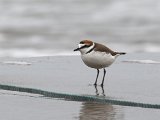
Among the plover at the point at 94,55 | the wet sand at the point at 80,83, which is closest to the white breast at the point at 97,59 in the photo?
the plover at the point at 94,55

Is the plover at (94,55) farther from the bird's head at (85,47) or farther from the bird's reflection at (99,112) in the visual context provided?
the bird's reflection at (99,112)

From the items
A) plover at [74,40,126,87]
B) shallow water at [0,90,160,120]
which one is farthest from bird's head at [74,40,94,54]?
shallow water at [0,90,160,120]

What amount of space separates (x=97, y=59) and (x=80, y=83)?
471mm

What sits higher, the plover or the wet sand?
the plover

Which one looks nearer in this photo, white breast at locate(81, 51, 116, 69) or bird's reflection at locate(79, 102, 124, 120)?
bird's reflection at locate(79, 102, 124, 120)

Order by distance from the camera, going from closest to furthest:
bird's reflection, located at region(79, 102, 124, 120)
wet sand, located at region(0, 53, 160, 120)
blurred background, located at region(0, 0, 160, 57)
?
bird's reflection, located at region(79, 102, 124, 120), wet sand, located at region(0, 53, 160, 120), blurred background, located at region(0, 0, 160, 57)

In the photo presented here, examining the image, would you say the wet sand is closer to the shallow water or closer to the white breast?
the shallow water

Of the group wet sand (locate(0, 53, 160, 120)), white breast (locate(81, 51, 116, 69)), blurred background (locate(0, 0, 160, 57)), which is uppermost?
blurred background (locate(0, 0, 160, 57))

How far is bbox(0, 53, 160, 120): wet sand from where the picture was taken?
771 cm

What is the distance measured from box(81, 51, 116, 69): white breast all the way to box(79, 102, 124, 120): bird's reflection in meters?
2.04

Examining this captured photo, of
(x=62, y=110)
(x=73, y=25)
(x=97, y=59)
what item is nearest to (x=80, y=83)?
(x=97, y=59)

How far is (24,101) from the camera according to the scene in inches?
335

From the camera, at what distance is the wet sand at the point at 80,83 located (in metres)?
7.71

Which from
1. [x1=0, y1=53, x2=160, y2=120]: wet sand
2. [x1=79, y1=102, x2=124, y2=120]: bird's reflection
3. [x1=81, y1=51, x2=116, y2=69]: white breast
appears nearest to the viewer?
[x1=79, y1=102, x2=124, y2=120]: bird's reflection
